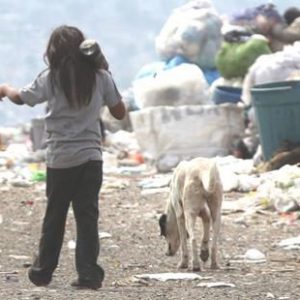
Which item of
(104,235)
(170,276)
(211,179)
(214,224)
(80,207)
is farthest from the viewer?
(104,235)

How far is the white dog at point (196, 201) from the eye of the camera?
6566mm

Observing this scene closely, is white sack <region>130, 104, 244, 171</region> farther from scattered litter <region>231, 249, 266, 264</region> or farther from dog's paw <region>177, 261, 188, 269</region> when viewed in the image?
dog's paw <region>177, 261, 188, 269</region>

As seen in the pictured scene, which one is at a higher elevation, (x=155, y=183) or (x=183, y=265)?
(x=155, y=183)

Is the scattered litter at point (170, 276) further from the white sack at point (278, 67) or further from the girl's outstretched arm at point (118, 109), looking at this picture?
the white sack at point (278, 67)

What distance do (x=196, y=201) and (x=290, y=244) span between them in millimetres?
1523

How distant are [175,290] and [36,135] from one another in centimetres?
1167

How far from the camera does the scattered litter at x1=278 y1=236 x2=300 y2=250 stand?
782cm

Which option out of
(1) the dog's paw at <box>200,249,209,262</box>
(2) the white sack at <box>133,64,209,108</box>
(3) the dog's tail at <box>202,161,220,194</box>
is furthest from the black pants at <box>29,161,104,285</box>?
(2) the white sack at <box>133,64,209,108</box>

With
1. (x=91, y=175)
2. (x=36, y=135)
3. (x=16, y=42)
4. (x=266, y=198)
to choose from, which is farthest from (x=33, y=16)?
(x=91, y=175)

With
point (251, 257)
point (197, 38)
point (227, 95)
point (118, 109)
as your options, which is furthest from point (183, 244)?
point (197, 38)

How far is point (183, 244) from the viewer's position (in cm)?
682

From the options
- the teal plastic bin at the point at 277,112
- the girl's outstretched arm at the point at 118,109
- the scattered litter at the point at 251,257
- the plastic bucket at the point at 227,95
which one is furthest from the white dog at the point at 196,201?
the plastic bucket at the point at 227,95

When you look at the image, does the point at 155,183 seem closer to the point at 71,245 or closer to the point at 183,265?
the point at 71,245

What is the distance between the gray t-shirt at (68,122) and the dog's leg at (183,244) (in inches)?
57.8
